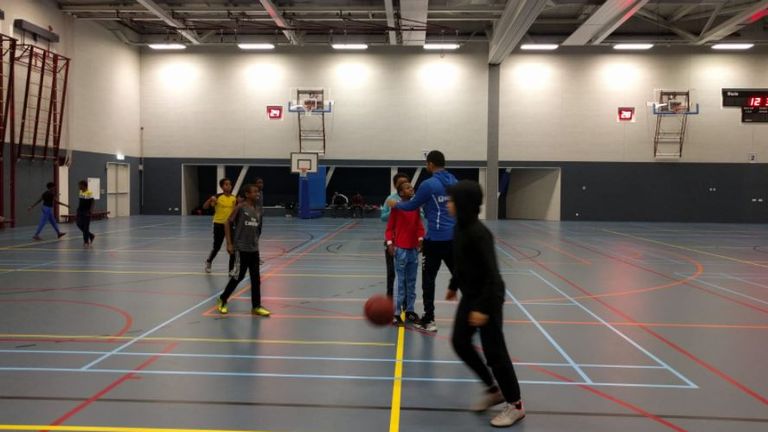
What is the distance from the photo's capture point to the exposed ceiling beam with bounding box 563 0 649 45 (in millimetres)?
22948

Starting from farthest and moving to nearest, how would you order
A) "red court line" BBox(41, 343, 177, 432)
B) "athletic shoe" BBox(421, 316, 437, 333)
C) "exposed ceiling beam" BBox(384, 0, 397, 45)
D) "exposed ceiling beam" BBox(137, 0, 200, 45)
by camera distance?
"exposed ceiling beam" BBox(137, 0, 200, 45)
"exposed ceiling beam" BBox(384, 0, 397, 45)
"athletic shoe" BBox(421, 316, 437, 333)
"red court line" BBox(41, 343, 177, 432)

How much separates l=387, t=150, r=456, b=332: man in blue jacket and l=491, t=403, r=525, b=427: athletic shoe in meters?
2.41

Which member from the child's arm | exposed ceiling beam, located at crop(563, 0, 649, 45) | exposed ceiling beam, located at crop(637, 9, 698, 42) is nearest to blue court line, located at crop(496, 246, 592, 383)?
the child's arm

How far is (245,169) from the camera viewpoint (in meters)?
33.6

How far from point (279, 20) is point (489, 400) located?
2560 centimetres

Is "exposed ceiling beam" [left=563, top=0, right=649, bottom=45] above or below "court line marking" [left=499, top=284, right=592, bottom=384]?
above

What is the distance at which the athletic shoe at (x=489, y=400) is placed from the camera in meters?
4.65

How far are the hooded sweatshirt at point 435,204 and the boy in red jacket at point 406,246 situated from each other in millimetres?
252

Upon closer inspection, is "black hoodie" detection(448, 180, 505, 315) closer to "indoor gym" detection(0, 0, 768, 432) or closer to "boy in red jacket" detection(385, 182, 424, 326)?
"indoor gym" detection(0, 0, 768, 432)

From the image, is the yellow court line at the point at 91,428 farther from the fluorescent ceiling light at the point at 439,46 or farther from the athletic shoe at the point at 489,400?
the fluorescent ceiling light at the point at 439,46

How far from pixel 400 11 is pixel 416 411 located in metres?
24.0

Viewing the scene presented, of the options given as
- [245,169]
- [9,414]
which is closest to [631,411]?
[9,414]

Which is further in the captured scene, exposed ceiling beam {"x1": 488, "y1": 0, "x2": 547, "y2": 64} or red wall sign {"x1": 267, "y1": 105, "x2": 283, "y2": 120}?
red wall sign {"x1": 267, "y1": 105, "x2": 283, "y2": 120}

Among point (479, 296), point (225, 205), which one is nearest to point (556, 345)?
point (479, 296)
